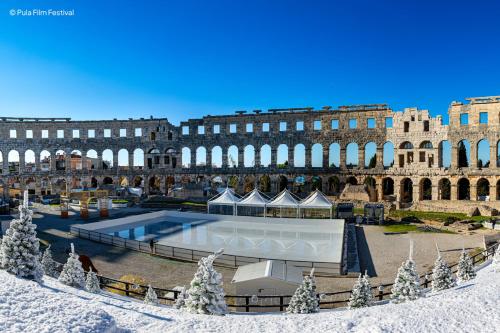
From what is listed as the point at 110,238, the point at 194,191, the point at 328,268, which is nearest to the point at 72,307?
the point at 328,268

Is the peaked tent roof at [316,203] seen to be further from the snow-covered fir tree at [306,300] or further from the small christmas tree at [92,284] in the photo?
the small christmas tree at [92,284]

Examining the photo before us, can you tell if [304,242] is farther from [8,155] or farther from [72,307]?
[8,155]

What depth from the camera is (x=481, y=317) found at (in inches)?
267

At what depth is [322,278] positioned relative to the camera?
14.8 metres

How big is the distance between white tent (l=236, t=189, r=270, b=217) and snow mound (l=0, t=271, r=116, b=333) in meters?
23.2

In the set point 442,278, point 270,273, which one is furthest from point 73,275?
point 442,278

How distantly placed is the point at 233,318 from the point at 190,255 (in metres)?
10.7

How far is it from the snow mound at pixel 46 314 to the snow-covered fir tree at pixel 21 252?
160 cm

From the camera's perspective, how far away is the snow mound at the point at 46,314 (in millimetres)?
5863

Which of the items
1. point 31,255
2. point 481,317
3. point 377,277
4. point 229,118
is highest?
point 229,118

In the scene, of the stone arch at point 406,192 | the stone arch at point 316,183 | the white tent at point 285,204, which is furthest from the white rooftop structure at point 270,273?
the stone arch at point 316,183

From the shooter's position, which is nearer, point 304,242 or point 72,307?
point 72,307

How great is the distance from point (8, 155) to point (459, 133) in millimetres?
61381

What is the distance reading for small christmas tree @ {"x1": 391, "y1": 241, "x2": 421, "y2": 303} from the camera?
8.98 meters
